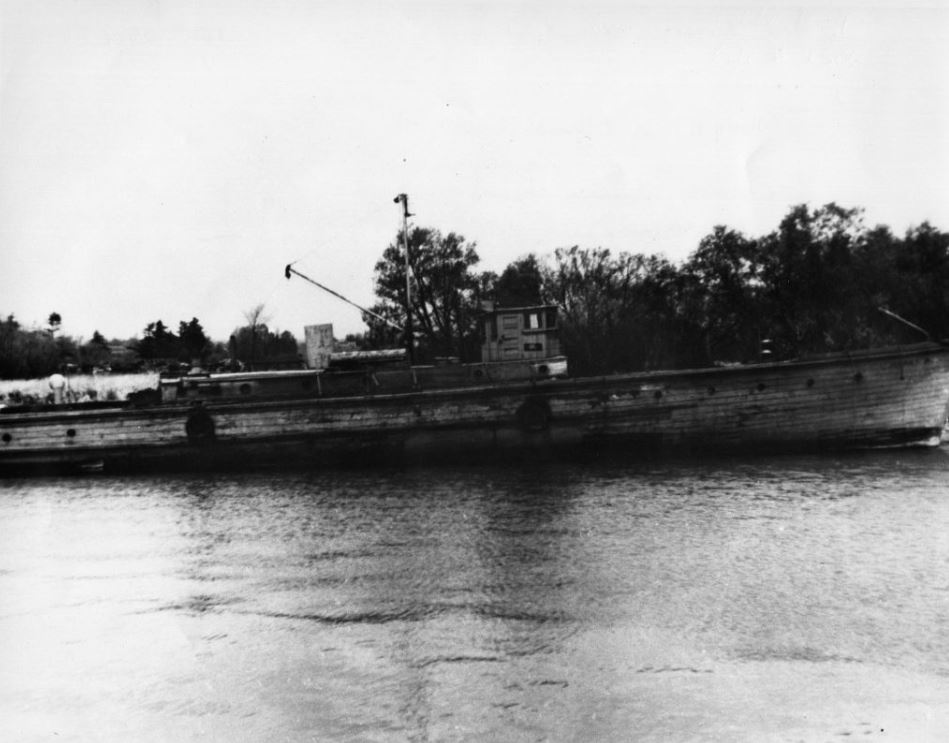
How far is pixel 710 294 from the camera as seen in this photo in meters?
37.5

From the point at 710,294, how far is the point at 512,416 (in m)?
22.9

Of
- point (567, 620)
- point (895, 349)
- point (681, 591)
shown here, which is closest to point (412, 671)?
point (567, 620)

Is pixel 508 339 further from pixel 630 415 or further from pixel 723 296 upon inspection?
pixel 723 296

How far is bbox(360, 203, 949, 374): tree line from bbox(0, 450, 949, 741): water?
2093 cm

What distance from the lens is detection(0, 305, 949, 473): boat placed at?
60.4 feet

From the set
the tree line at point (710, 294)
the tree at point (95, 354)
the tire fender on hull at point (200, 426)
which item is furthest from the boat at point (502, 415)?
the tree at point (95, 354)

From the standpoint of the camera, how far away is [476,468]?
59.1ft

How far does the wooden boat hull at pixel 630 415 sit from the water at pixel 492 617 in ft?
13.3

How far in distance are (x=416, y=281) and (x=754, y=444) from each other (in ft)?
74.2

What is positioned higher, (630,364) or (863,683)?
(630,364)

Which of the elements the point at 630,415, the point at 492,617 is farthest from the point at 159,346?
the point at 492,617

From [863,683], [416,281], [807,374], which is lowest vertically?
[863,683]

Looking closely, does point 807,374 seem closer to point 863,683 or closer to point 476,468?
point 476,468

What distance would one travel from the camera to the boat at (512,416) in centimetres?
1842
